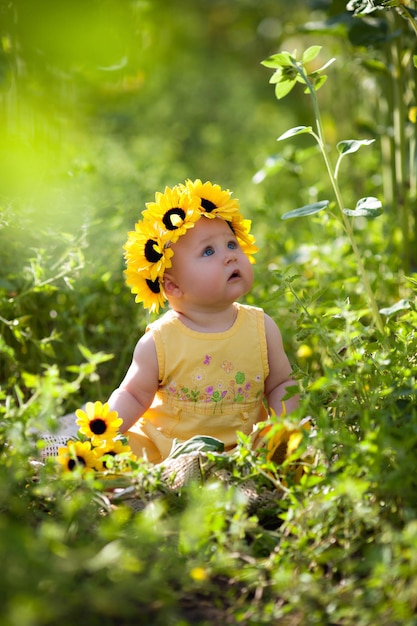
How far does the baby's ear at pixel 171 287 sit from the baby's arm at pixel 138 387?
0.43ft

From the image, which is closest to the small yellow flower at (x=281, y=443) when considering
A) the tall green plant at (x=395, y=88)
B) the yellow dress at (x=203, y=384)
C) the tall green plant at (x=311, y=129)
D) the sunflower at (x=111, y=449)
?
the yellow dress at (x=203, y=384)

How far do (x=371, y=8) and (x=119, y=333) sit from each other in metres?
1.47

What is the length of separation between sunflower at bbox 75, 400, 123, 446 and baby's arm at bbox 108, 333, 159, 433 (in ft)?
0.40

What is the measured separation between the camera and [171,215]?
212 cm

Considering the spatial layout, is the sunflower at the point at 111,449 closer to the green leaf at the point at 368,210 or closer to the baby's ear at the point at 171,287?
the baby's ear at the point at 171,287

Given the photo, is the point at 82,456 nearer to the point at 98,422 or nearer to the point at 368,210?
the point at 98,422

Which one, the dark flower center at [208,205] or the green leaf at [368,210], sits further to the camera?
the dark flower center at [208,205]

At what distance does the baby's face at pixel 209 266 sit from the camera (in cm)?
210

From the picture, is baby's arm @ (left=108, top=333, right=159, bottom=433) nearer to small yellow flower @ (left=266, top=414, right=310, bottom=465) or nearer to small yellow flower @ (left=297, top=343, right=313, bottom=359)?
small yellow flower @ (left=266, top=414, right=310, bottom=465)

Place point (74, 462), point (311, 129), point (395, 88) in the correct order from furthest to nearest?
point (395, 88)
point (311, 129)
point (74, 462)

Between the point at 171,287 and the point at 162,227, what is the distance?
17 cm

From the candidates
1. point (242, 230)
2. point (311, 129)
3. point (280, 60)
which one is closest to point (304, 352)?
point (242, 230)

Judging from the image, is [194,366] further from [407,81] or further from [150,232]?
[407,81]

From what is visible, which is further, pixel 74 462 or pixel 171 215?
pixel 171 215
